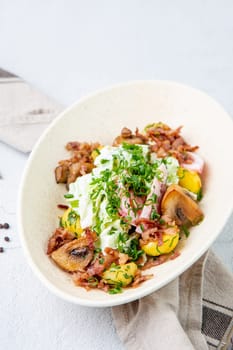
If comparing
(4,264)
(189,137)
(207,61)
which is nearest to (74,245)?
(4,264)

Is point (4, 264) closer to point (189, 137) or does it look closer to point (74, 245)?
point (74, 245)

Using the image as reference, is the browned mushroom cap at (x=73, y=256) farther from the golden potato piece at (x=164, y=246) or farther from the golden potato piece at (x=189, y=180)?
the golden potato piece at (x=189, y=180)

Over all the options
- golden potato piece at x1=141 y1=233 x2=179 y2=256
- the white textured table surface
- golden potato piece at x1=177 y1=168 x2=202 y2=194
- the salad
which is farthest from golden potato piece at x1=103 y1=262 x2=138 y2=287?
the white textured table surface

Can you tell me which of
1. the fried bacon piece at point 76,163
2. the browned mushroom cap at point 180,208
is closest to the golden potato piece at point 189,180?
the browned mushroom cap at point 180,208

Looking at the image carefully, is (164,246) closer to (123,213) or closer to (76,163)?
(123,213)

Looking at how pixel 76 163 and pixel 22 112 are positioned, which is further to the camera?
pixel 22 112

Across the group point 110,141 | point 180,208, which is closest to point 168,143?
point 110,141

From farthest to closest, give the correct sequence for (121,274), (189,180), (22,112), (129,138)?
1. (22,112)
2. (129,138)
3. (189,180)
4. (121,274)
